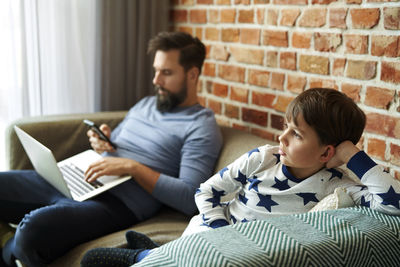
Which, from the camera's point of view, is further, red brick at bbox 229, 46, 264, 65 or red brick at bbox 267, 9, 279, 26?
red brick at bbox 229, 46, 264, 65

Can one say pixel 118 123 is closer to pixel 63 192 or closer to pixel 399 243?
pixel 63 192

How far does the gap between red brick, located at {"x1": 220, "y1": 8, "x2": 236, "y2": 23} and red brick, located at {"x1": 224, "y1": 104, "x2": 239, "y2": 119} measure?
424 millimetres

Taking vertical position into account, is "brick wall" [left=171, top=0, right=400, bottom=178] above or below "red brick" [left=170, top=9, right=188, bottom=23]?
Answer: below

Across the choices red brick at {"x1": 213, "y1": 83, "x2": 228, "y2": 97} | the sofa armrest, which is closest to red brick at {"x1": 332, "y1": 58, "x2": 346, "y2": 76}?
red brick at {"x1": 213, "y1": 83, "x2": 228, "y2": 97}

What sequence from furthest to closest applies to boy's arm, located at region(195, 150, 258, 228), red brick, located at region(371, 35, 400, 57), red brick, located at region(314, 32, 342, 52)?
1. red brick, located at region(314, 32, 342, 52)
2. red brick, located at region(371, 35, 400, 57)
3. boy's arm, located at region(195, 150, 258, 228)

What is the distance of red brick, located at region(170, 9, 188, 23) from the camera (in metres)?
2.51

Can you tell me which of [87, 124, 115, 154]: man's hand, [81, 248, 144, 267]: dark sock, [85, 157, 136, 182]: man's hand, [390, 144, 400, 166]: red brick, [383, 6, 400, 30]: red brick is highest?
[383, 6, 400, 30]: red brick

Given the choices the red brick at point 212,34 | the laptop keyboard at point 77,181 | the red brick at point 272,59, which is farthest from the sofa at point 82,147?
the red brick at point 212,34

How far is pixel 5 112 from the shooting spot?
2.27 meters

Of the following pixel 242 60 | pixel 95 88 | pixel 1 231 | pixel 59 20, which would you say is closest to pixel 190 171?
pixel 242 60

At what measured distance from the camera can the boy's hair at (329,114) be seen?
3.81ft

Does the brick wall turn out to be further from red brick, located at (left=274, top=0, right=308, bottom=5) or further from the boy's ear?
the boy's ear

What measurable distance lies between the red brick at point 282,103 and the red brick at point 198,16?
698 mm

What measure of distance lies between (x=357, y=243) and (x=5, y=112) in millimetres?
1911
